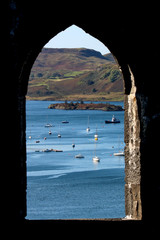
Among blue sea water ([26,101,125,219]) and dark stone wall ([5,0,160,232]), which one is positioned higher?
dark stone wall ([5,0,160,232])

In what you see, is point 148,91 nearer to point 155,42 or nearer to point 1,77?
point 155,42

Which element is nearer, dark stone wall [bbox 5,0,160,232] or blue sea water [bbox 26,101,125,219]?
dark stone wall [bbox 5,0,160,232]

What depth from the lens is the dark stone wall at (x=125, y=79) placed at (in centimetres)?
629

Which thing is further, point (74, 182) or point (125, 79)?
point (74, 182)

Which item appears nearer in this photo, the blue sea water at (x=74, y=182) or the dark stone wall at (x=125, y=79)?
the dark stone wall at (x=125, y=79)

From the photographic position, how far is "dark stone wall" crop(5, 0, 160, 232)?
629 cm

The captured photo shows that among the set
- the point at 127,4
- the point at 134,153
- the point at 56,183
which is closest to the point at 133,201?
the point at 134,153

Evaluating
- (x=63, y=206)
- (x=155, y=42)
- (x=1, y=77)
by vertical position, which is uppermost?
(x=155, y=42)

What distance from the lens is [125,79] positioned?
699 centimetres

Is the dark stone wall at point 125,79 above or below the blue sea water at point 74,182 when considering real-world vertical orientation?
above

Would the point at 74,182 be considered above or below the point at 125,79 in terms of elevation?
below

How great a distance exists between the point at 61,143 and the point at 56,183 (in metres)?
32.3

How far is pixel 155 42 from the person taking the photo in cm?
650

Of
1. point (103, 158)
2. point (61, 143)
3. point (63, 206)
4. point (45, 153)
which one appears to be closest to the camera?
point (63, 206)
